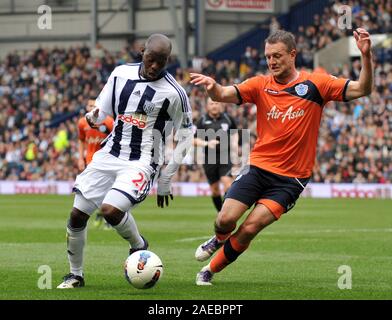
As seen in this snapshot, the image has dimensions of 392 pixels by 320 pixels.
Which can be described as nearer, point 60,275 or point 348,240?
point 60,275

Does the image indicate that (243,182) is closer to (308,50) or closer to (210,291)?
(210,291)

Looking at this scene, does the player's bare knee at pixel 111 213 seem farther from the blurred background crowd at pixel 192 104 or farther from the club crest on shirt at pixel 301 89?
the blurred background crowd at pixel 192 104

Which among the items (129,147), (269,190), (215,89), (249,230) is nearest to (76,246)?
(129,147)

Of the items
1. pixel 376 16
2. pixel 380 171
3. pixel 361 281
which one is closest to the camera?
pixel 361 281

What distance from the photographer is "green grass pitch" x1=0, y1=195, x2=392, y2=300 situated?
1005 cm

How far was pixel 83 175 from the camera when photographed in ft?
34.2

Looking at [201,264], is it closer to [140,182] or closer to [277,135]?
[140,182]

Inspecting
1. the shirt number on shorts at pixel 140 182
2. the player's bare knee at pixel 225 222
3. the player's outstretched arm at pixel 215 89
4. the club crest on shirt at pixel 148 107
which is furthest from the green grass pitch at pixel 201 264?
the player's outstretched arm at pixel 215 89

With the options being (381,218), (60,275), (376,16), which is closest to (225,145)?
(381,218)

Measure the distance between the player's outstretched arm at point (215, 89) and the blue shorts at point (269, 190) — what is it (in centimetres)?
77

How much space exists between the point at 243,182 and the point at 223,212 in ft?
1.21

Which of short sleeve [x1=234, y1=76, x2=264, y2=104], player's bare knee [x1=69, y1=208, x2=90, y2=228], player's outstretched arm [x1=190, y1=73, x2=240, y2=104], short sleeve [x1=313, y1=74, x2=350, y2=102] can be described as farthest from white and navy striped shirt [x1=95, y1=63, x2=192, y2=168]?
short sleeve [x1=313, y1=74, x2=350, y2=102]

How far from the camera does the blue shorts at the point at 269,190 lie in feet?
33.7

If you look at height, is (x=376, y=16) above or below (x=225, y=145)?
above
